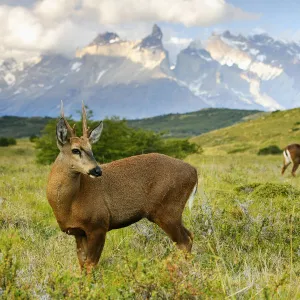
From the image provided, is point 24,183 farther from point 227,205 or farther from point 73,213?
point 73,213

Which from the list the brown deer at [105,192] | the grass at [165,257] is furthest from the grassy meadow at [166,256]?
the brown deer at [105,192]

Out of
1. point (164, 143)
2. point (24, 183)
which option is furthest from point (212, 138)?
point (24, 183)

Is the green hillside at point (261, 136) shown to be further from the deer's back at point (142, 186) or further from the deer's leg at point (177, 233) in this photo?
the deer's leg at point (177, 233)

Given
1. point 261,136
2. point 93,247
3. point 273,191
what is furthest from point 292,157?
point 261,136

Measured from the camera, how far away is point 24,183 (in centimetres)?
1265

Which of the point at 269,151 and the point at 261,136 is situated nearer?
the point at 269,151

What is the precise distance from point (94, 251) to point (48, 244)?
63.9 inches

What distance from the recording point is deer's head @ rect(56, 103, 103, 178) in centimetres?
524

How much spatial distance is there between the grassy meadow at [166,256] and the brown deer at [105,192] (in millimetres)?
346

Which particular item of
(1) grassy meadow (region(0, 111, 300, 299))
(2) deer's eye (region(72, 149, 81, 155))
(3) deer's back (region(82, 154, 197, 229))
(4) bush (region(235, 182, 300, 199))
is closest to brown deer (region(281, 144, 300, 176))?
(1) grassy meadow (region(0, 111, 300, 299))

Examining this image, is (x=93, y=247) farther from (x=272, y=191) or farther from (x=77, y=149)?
(x=272, y=191)

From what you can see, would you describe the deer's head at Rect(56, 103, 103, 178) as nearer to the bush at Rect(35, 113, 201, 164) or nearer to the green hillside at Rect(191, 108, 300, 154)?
the bush at Rect(35, 113, 201, 164)

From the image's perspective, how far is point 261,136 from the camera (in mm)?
75000

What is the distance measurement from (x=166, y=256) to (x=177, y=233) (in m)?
0.38
